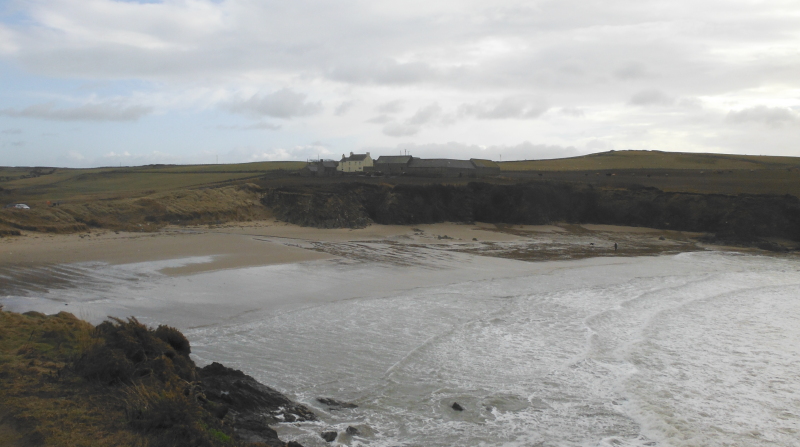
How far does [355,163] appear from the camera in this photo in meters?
63.9

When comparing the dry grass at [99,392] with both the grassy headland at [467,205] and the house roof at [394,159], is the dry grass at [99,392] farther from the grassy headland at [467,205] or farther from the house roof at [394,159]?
the house roof at [394,159]

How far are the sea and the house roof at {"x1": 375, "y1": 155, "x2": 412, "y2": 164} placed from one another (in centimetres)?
4001

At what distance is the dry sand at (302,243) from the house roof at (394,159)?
25.7 meters

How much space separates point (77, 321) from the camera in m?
9.09

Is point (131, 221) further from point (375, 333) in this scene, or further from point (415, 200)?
Result: point (375, 333)

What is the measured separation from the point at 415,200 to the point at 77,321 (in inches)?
1075

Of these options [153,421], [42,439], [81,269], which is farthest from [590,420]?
[81,269]

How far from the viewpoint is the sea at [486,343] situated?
301 inches

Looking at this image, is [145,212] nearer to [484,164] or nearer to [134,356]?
[134,356]

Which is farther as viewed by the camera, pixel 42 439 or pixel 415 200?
pixel 415 200

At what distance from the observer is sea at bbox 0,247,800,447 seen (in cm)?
764

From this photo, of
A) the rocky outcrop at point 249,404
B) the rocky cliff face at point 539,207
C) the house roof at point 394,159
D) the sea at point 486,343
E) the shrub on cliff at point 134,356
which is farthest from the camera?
the house roof at point 394,159

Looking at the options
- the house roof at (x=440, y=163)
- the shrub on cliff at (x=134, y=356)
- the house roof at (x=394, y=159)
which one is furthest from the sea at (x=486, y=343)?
the house roof at (x=394, y=159)

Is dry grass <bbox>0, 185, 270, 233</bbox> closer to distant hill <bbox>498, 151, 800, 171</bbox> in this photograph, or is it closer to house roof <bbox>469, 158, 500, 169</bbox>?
house roof <bbox>469, 158, 500, 169</bbox>
